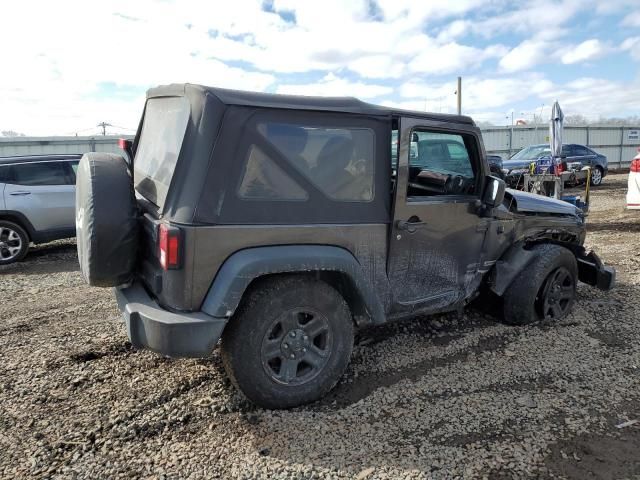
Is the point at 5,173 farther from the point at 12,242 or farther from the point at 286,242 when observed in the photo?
the point at 286,242

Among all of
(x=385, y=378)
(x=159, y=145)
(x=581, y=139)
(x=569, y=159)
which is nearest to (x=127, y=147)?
(x=159, y=145)

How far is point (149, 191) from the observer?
3.33 meters

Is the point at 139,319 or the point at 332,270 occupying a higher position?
the point at 332,270

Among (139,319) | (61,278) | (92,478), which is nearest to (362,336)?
(139,319)

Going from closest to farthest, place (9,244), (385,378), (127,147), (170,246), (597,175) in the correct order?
1. (170,246)
2. (385,378)
3. (127,147)
4. (9,244)
5. (597,175)

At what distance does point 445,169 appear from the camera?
13.1 feet

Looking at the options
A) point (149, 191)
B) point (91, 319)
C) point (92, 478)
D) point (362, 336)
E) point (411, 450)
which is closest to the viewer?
point (92, 478)

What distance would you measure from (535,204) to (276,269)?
9.52ft

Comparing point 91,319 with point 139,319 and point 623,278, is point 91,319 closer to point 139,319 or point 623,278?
point 139,319

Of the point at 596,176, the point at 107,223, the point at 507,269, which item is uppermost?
the point at 596,176

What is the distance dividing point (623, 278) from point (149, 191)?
575 centimetres

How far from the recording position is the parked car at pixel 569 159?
51.2 feet

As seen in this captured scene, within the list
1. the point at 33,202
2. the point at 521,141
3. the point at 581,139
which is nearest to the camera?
the point at 33,202

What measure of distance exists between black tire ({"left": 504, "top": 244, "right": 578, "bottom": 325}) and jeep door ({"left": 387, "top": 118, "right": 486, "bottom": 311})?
20.9 inches
